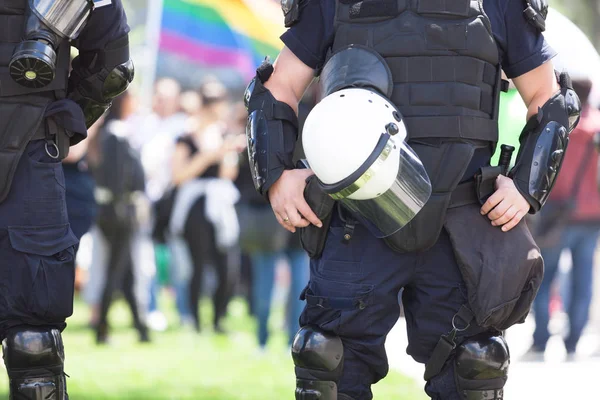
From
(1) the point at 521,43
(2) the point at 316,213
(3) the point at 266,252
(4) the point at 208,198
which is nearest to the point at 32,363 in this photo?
(2) the point at 316,213

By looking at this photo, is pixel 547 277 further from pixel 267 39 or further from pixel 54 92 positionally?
pixel 54 92

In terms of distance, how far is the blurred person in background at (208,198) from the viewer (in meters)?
10.7

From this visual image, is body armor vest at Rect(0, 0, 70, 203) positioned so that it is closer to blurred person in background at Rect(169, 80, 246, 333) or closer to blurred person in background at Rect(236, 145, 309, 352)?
blurred person in background at Rect(236, 145, 309, 352)

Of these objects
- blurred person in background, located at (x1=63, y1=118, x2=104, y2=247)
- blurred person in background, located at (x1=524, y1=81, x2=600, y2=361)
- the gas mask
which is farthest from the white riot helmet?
blurred person in background, located at (x1=524, y1=81, x2=600, y2=361)

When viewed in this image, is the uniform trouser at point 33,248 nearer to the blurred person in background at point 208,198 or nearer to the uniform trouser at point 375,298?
the uniform trouser at point 375,298

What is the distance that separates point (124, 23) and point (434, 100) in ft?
4.47

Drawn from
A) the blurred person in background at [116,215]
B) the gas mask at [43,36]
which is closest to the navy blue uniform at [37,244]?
the gas mask at [43,36]

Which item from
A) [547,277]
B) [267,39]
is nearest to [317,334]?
[547,277]

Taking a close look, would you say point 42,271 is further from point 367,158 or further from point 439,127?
point 439,127

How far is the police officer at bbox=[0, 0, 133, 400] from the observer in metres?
4.17

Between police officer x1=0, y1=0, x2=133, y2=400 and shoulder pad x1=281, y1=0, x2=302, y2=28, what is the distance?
2.48ft

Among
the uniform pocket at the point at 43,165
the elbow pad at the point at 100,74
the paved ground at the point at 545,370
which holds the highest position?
the elbow pad at the point at 100,74

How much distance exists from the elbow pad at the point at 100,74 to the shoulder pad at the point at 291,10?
0.82m

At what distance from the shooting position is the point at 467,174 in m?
4.04
